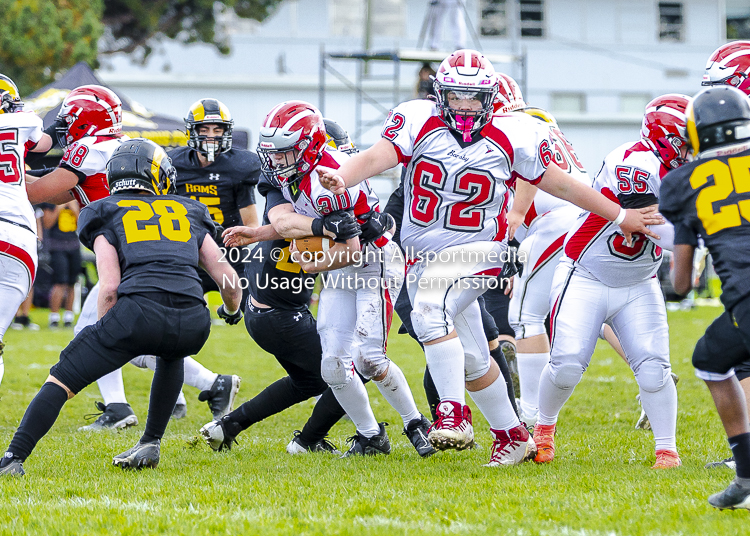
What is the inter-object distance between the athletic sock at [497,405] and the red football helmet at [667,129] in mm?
1332

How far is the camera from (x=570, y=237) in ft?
15.3

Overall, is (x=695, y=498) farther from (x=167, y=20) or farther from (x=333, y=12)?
(x=333, y=12)

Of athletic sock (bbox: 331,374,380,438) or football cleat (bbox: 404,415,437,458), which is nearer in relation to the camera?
athletic sock (bbox: 331,374,380,438)

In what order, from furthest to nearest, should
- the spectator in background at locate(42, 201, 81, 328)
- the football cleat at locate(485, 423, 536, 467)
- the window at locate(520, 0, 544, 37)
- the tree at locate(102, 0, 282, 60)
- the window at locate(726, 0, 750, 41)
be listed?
the window at locate(726, 0, 750, 41) < the window at locate(520, 0, 544, 37) < the tree at locate(102, 0, 282, 60) < the spectator in background at locate(42, 201, 81, 328) < the football cleat at locate(485, 423, 536, 467)

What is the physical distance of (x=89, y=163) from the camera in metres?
5.35

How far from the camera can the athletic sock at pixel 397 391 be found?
4.86m

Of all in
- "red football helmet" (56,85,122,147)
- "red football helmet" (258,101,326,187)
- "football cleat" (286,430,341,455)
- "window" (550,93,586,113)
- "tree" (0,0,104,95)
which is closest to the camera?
Answer: "red football helmet" (258,101,326,187)

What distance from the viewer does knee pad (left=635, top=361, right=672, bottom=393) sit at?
4250mm

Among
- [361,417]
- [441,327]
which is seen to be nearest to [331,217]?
[441,327]

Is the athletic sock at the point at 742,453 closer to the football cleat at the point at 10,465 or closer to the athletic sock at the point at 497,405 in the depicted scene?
the athletic sock at the point at 497,405

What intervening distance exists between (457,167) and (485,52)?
19612 mm

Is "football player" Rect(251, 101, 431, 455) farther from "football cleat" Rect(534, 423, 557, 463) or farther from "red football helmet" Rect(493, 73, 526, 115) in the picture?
"red football helmet" Rect(493, 73, 526, 115)

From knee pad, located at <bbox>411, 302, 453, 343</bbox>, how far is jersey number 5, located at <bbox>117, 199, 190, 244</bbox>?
1.16 meters

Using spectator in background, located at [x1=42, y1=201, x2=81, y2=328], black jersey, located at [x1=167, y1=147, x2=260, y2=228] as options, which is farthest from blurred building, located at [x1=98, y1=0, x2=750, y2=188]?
black jersey, located at [x1=167, y1=147, x2=260, y2=228]
